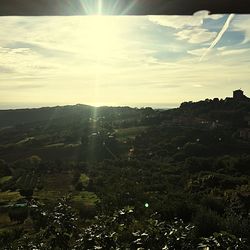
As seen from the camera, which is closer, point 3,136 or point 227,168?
point 227,168

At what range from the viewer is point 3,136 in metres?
134

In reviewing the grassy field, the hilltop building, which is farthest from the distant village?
the grassy field

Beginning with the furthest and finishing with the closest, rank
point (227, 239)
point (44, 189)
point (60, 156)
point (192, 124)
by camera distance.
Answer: point (192, 124), point (60, 156), point (44, 189), point (227, 239)

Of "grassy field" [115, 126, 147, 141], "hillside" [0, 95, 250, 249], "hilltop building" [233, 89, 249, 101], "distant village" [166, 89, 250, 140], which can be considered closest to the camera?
"hillside" [0, 95, 250, 249]

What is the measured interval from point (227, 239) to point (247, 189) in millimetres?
29713

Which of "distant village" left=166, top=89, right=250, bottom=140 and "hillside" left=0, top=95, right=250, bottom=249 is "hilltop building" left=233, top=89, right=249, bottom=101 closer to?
"distant village" left=166, top=89, right=250, bottom=140

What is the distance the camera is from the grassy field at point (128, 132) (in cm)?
9994

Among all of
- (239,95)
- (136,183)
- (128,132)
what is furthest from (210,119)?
(136,183)

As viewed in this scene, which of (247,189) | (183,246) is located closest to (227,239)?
(183,246)

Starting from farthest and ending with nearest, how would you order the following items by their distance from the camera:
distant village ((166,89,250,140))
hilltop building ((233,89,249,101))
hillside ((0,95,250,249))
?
hilltop building ((233,89,249,101)) < distant village ((166,89,250,140)) < hillside ((0,95,250,249))

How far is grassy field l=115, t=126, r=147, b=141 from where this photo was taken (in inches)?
3935

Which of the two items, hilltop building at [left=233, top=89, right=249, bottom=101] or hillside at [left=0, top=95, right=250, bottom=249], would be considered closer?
hillside at [left=0, top=95, right=250, bottom=249]

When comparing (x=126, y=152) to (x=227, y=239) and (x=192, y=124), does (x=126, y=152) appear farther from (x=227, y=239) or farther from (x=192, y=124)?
(x=227, y=239)

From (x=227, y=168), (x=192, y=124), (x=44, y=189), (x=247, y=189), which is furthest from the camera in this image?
(x=192, y=124)
